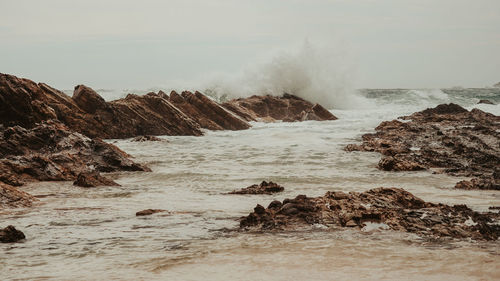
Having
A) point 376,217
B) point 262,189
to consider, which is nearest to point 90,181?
point 262,189

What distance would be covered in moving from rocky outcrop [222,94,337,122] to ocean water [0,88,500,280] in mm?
15445

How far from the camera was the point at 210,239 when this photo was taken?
546 cm

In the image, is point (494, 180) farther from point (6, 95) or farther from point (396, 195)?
point (6, 95)

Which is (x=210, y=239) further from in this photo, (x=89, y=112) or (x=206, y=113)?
(x=206, y=113)

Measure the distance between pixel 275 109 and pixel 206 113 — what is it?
8.92 m

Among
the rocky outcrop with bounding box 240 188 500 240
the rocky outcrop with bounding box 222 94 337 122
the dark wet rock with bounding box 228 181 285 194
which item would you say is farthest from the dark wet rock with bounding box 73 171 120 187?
the rocky outcrop with bounding box 222 94 337 122

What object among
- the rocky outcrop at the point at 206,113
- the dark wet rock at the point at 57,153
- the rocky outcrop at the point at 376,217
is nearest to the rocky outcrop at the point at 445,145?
the rocky outcrop at the point at 376,217

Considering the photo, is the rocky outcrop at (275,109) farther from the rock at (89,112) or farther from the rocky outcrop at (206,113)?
the rock at (89,112)

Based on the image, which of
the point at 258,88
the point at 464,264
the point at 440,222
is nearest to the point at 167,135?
the point at 440,222

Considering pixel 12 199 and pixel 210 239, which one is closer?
pixel 210 239

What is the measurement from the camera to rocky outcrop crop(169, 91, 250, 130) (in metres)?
23.2

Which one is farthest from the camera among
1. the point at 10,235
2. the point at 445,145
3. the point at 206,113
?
the point at 206,113

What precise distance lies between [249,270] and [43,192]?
18.5 ft

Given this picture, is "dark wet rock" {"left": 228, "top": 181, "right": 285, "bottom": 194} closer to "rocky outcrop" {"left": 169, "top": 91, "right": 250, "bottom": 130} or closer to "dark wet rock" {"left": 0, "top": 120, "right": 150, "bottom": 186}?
"dark wet rock" {"left": 0, "top": 120, "right": 150, "bottom": 186}
